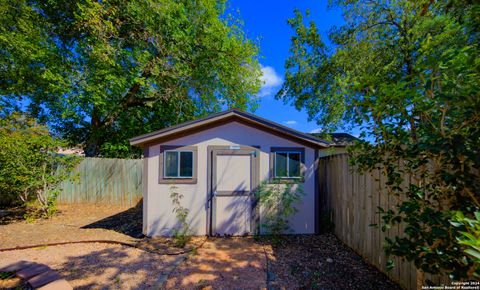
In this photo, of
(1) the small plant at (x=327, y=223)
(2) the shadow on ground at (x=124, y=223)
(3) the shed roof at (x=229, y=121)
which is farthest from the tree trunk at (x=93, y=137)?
(1) the small plant at (x=327, y=223)

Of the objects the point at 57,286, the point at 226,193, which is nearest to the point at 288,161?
the point at 226,193

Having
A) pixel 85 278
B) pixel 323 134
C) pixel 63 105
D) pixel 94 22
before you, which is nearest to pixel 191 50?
pixel 94 22

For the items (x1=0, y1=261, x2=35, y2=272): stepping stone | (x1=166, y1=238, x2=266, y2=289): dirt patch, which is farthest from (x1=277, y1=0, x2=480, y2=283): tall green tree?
(x1=0, y1=261, x2=35, y2=272): stepping stone

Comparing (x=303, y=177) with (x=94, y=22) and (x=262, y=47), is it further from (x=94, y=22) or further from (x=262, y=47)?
(x=94, y=22)

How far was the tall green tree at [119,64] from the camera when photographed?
28.3ft

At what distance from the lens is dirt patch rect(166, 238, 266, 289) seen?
328cm

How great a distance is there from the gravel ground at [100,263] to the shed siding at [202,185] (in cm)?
99

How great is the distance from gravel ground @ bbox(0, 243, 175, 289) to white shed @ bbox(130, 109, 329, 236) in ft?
3.73

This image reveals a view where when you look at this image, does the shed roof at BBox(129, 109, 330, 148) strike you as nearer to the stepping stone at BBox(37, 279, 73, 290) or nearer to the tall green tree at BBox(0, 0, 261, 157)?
the stepping stone at BBox(37, 279, 73, 290)

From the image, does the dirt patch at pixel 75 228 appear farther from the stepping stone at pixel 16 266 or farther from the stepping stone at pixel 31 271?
the stepping stone at pixel 31 271

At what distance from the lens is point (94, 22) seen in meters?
8.40

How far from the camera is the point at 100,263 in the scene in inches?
156

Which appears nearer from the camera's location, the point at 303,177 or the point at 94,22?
the point at 303,177

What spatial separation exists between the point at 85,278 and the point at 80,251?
1382 millimetres
